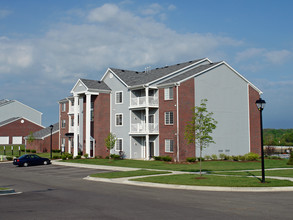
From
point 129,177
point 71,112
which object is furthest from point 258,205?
point 71,112

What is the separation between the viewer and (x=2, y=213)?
35.6ft

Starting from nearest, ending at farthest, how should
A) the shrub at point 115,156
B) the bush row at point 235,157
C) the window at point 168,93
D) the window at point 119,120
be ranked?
the bush row at point 235,157, the window at point 168,93, the shrub at point 115,156, the window at point 119,120

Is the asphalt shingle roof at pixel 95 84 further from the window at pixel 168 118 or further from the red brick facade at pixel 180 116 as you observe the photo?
the window at pixel 168 118

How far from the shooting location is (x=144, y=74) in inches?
1821

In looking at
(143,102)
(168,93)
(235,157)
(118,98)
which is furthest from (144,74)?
(235,157)

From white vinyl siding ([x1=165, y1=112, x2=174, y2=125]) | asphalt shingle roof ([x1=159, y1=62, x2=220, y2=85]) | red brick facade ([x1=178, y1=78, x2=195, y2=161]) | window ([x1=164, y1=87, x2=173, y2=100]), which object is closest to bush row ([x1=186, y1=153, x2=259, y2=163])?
red brick facade ([x1=178, y1=78, x2=195, y2=161])

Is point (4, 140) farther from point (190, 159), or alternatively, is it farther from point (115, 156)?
point (190, 159)

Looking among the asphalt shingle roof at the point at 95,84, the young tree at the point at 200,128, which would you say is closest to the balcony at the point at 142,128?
the asphalt shingle roof at the point at 95,84

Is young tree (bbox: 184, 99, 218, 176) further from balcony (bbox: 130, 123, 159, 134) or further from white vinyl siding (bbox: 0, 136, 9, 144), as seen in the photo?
white vinyl siding (bbox: 0, 136, 9, 144)

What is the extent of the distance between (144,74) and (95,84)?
6889mm

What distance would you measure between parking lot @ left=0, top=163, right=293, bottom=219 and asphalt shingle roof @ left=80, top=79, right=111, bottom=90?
27690mm

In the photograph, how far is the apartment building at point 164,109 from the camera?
124 feet

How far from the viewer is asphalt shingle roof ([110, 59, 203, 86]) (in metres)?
41.6

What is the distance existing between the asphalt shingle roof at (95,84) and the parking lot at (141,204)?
90.8ft
